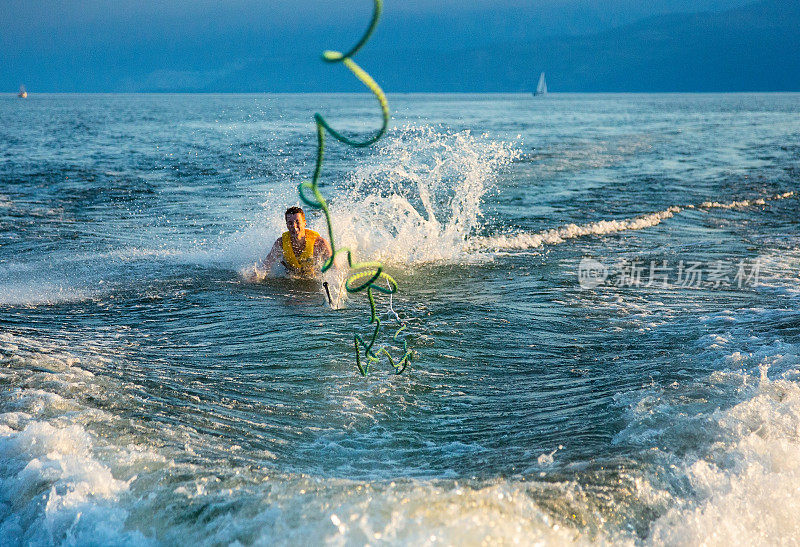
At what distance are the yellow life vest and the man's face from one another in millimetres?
155

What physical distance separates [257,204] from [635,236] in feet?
27.5

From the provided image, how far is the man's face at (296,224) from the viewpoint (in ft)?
28.6

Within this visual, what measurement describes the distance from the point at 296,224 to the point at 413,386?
13.1ft

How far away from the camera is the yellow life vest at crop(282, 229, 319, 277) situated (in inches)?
355

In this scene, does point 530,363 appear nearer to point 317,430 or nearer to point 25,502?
point 317,430

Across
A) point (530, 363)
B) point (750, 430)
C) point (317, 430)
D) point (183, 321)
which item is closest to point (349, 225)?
point (183, 321)

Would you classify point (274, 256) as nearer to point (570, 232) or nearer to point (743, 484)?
point (570, 232)

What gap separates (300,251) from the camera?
9086mm

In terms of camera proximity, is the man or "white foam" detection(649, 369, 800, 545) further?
the man

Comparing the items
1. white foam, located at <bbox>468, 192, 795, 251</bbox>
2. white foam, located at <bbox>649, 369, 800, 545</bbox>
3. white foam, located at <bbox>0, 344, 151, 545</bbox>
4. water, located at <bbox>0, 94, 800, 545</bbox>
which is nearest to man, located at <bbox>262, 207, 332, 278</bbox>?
water, located at <bbox>0, 94, 800, 545</bbox>

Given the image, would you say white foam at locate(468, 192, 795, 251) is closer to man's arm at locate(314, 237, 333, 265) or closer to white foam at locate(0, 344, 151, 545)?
man's arm at locate(314, 237, 333, 265)

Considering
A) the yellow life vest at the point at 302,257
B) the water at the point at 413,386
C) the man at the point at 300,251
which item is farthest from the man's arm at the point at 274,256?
the water at the point at 413,386

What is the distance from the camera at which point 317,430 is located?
4.59 m

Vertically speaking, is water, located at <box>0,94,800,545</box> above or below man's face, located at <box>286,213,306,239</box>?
below
